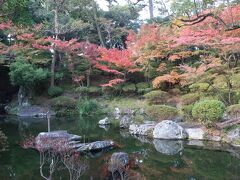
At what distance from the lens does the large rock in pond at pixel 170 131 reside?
12734 millimetres

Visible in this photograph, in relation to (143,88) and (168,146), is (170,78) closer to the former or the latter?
(143,88)

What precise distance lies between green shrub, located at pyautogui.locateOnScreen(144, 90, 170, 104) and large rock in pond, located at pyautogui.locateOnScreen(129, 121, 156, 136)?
13.9 ft

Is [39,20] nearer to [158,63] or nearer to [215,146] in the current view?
[158,63]

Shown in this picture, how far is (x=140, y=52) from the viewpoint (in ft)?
67.8

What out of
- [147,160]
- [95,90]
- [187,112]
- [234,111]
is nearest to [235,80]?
[234,111]

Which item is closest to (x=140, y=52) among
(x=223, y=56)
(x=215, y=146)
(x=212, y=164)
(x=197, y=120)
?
(x=223, y=56)

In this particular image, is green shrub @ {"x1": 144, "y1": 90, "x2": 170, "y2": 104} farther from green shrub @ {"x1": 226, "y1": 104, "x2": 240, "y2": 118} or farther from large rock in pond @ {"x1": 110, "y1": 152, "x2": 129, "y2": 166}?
large rock in pond @ {"x1": 110, "y1": 152, "x2": 129, "y2": 166}

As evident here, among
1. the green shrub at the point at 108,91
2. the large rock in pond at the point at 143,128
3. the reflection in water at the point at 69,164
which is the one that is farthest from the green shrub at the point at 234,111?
the green shrub at the point at 108,91

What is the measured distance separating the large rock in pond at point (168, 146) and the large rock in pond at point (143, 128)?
1.14 m

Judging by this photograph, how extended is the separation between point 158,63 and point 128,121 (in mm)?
6840

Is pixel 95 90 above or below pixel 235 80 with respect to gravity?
below

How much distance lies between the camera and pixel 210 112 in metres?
12.1

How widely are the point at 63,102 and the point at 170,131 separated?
9937 millimetres

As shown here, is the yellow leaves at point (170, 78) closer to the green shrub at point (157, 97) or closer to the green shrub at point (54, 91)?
the green shrub at point (157, 97)
